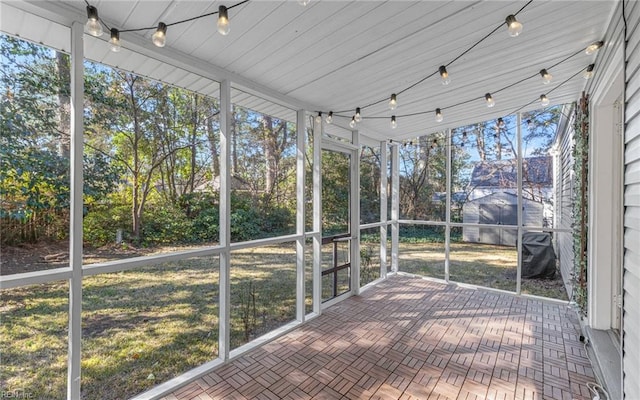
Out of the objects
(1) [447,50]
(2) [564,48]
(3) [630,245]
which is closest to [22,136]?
(1) [447,50]

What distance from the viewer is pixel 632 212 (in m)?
1.63

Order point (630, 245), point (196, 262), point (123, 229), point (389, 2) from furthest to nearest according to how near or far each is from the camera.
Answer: point (196, 262) < point (123, 229) < point (389, 2) < point (630, 245)

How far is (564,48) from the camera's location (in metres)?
2.63

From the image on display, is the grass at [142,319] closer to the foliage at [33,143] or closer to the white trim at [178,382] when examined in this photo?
the white trim at [178,382]

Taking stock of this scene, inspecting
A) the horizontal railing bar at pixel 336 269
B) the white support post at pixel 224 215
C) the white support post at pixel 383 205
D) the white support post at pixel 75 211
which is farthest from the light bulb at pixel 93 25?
the white support post at pixel 383 205

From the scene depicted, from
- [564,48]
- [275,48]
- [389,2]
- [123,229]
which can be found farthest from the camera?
[123,229]

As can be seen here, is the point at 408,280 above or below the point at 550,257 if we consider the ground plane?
below

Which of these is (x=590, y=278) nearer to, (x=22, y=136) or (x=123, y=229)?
(x=123, y=229)

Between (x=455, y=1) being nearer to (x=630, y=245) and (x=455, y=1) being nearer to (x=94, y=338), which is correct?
(x=630, y=245)

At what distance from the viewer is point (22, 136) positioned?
2.37m

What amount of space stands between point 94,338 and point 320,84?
3499 mm

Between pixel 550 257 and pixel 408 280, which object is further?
pixel 408 280

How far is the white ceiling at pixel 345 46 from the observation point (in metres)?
1.89

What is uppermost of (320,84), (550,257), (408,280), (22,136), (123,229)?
(320,84)
